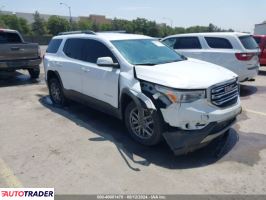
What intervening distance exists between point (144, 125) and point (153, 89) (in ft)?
2.11

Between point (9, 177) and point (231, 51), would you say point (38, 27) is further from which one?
point (9, 177)

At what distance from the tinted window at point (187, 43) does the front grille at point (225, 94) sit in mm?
4920

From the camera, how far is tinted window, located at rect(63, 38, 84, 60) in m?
6.35

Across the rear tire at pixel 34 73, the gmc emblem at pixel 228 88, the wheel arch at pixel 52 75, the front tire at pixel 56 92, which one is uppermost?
the gmc emblem at pixel 228 88

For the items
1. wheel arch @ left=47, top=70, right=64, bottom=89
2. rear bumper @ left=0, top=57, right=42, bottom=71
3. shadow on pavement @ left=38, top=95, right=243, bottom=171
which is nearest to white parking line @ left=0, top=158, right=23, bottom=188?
shadow on pavement @ left=38, top=95, right=243, bottom=171

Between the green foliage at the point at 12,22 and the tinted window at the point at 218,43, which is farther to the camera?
the green foliage at the point at 12,22

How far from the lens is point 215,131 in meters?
4.33

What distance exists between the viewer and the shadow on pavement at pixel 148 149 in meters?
4.32

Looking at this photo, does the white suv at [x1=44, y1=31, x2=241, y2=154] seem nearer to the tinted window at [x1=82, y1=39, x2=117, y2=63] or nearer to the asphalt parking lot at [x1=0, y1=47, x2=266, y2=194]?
the tinted window at [x1=82, y1=39, x2=117, y2=63]

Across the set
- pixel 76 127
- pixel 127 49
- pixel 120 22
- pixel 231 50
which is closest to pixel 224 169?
pixel 127 49

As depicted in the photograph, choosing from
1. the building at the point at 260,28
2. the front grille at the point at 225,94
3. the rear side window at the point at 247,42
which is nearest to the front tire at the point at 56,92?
the front grille at the point at 225,94

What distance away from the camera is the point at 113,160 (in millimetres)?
4422

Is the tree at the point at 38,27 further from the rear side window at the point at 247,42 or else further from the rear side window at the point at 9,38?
the rear side window at the point at 247,42

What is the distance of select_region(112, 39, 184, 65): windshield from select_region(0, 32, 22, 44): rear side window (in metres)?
7.52
